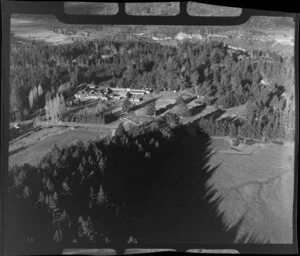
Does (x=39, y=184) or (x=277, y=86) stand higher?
(x=277, y=86)

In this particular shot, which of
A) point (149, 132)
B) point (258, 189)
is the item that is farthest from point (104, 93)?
point (258, 189)

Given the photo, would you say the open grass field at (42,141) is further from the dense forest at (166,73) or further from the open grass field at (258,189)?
the open grass field at (258,189)

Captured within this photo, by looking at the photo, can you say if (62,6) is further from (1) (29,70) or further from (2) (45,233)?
(2) (45,233)

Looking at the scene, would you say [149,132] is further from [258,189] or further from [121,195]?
[258,189]

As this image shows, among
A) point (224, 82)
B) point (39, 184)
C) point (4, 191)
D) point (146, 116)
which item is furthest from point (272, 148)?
point (4, 191)

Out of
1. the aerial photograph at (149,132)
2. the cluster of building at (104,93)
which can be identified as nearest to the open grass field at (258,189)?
the aerial photograph at (149,132)

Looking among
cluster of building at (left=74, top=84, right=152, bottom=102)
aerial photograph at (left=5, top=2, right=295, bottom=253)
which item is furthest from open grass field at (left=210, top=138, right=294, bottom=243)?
cluster of building at (left=74, top=84, right=152, bottom=102)

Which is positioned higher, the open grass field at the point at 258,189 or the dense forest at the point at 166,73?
the dense forest at the point at 166,73
